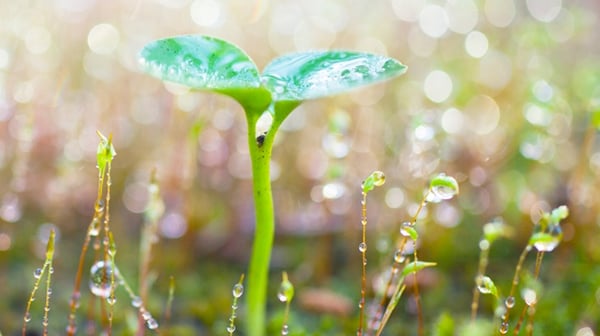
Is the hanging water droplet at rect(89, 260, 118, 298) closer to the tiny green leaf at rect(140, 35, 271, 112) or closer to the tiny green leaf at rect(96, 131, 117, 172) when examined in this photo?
the tiny green leaf at rect(96, 131, 117, 172)

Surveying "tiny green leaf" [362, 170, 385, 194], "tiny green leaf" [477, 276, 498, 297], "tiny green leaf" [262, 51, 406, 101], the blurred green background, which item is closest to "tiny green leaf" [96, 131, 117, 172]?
the blurred green background

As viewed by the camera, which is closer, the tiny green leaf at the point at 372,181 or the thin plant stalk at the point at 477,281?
the tiny green leaf at the point at 372,181

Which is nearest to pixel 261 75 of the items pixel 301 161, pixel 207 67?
pixel 207 67

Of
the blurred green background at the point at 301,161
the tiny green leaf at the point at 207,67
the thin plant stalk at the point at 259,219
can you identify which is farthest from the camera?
the blurred green background at the point at 301,161

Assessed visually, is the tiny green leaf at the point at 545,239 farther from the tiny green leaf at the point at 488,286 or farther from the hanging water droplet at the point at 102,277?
the hanging water droplet at the point at 102,277

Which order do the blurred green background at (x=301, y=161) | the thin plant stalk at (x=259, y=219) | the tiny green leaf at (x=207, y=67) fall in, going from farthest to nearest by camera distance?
the blurred green background at (x=301, y=161) → the thin plant stalk at (x=259, y=219) → the tiny green leaf at (x=207, y=67)

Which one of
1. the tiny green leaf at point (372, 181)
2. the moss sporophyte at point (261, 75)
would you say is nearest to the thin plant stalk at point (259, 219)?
the moss sporophyte at point (261, 75)

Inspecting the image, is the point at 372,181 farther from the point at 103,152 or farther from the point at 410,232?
the point at 103,152

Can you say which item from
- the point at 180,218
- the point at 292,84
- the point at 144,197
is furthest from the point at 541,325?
the point at 144,197
